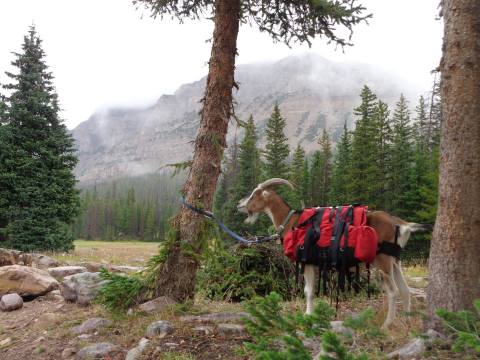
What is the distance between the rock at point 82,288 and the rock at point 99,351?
2807 millimetres

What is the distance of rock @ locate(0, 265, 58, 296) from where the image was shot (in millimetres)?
9484

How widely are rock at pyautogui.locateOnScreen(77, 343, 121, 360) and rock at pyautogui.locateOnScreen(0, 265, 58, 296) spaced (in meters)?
5.02

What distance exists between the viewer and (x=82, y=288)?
8.34m

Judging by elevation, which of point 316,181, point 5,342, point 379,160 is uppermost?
point 379,160

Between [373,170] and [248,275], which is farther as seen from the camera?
[373,170]

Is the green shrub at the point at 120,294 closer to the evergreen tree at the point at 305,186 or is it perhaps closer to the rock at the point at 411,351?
the rock at the point at 411,351

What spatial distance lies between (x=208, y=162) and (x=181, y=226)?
126 centimetres

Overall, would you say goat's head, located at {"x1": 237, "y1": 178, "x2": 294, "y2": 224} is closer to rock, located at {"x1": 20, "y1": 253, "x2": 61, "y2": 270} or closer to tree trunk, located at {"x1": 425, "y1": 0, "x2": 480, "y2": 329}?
tree trunk, located at {"x1": 425, "y1": 0, "x2": 480, "y2": 329}

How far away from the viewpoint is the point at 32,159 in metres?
22.1

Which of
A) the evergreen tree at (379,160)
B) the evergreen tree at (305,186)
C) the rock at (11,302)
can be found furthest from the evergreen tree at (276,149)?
the rock at (11,302)

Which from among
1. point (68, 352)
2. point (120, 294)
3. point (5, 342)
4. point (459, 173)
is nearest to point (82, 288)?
point (5, 342)

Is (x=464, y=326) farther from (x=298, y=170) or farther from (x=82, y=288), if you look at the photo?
(x=298, y=170)

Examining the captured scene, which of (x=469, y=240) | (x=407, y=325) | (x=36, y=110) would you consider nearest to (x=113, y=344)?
(x=407, y=325)

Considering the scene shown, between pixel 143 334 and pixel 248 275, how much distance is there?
12.3 ft
